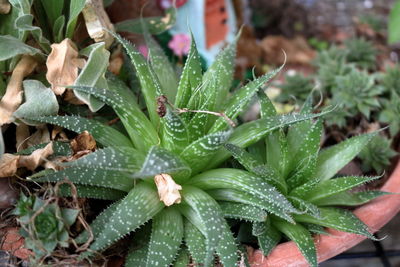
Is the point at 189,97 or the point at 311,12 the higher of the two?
the point at 189,97

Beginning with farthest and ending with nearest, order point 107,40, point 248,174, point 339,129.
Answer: point 339,129 → point 107,40 → point 248,174

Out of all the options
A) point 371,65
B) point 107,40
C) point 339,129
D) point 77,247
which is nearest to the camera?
point 77,247

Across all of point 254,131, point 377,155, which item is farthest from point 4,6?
point 377,155

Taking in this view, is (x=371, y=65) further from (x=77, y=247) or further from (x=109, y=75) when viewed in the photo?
(x=77, y=247)

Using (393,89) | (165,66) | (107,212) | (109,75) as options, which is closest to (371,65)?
(393,89)

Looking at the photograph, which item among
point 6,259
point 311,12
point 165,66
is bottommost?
point 311,12

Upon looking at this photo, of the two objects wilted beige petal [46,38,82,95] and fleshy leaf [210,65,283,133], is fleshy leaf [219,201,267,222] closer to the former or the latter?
fleshy leaf [210,65,283,133]

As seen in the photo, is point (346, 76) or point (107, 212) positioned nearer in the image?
point (107, 212)

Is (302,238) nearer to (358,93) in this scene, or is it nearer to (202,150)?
(202,150)
